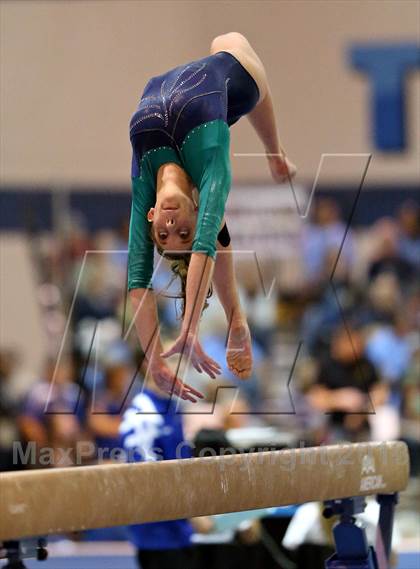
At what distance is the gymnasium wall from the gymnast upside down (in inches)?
197

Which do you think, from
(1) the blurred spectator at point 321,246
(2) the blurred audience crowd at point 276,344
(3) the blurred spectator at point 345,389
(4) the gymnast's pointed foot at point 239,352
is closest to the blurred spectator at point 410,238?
(2) the blurred audience crowd at point 276,344

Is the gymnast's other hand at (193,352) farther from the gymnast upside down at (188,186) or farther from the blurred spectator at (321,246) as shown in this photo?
the blurred spectator at (321,246)

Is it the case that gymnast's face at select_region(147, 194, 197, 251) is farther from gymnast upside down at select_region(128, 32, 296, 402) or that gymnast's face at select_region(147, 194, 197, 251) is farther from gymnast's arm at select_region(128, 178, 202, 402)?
gymnast's arm at select_region(128, 178, 202, 402)

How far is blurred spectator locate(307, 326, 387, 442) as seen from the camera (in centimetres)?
810

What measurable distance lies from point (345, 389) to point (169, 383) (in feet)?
16.0

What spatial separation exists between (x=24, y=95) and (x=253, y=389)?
354 cm

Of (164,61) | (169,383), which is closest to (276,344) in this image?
(164,61)

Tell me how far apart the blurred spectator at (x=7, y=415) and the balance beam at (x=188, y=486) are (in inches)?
136

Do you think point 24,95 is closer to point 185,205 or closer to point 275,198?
point 275,198

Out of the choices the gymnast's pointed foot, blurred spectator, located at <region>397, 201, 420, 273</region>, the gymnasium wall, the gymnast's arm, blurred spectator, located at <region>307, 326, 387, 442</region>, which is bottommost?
blurred spectator, located at <region>307, 326, 387, 442</region>

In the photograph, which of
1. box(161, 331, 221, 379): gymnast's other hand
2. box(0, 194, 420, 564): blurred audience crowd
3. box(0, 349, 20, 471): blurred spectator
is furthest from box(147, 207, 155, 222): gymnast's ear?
box(0, 349, 20, 471): blurred spectator

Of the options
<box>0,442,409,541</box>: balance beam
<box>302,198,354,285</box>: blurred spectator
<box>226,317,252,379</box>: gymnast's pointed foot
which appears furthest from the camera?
<box>302,198,354,285</box>: blurred spectator

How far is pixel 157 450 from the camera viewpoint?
203 inches

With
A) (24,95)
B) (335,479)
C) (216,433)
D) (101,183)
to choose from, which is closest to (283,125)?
(101,183)
